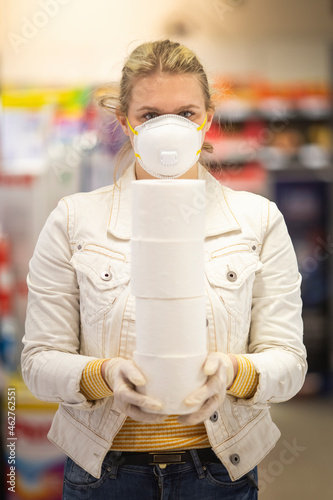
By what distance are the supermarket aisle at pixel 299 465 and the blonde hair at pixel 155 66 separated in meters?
1.11

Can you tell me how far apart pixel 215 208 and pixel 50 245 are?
402 millimetres

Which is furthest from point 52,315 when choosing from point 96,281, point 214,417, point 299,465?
point 299,465

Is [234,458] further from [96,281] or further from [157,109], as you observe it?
[157,109]

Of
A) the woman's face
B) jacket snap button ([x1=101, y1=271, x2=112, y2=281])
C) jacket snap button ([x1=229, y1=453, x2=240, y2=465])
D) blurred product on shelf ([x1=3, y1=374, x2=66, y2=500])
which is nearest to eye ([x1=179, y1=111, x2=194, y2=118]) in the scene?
the woman's face

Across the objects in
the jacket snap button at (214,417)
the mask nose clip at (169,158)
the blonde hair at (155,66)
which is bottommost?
the jacket snap button at (214,417)

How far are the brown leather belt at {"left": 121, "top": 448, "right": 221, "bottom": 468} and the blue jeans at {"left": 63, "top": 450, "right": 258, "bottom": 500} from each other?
1cm

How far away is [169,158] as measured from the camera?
1.38m

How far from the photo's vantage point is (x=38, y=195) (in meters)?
2.98

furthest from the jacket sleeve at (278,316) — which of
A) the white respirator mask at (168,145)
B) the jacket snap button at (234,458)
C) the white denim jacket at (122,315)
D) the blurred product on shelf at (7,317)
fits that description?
the blurred product on shelf at (7,317)

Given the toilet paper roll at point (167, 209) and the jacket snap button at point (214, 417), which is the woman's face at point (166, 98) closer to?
the toilet paper roll at point (167, 209)

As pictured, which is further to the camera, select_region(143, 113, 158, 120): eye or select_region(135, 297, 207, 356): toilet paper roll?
select_region(143, 113, 158, 120): eye

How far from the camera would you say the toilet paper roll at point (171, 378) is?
1.21m

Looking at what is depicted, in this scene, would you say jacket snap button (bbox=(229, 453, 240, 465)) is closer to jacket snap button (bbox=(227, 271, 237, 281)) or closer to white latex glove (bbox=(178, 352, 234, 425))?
white latex glove (bbox=(178, 352, 234, 425))

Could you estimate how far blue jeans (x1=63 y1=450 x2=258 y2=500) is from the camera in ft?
4.66
